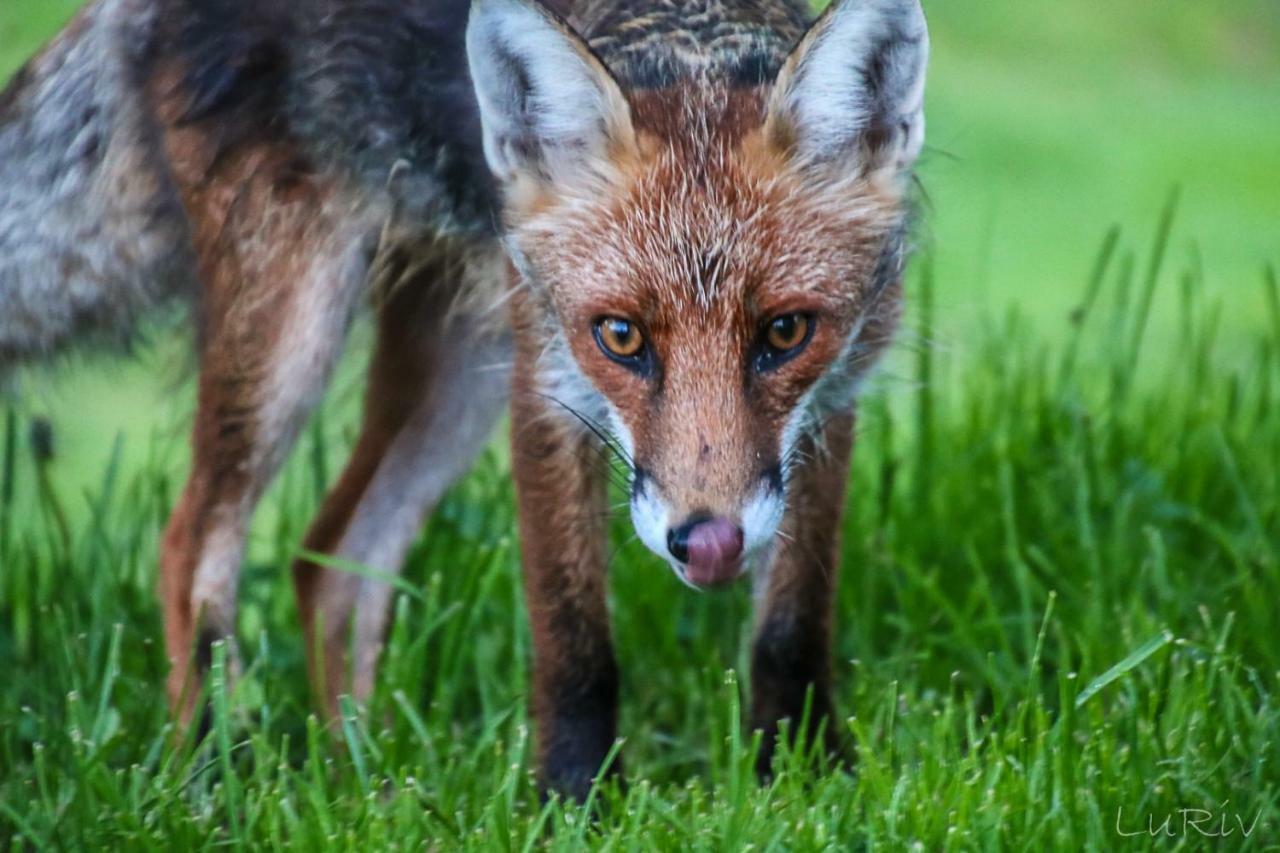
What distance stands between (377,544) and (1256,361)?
9.03 feet

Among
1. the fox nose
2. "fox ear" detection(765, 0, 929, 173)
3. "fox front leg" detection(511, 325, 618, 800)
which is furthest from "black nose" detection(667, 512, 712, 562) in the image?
"fox ear" detection(765, 0, 929, 173)

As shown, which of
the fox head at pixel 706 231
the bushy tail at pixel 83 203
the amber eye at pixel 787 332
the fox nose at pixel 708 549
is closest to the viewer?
the fox nose at pixel 708 549

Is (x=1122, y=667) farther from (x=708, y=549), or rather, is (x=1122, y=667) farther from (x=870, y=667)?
(x=870, y=667)

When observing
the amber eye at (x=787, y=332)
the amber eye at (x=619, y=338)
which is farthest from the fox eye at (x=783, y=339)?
the amber eye at (x=619, y=338)

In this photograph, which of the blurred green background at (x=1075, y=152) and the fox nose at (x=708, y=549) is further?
the blurred green background at (x=1075, y=152)

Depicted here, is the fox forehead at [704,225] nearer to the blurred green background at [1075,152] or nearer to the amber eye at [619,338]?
the amber eye at [619,338]

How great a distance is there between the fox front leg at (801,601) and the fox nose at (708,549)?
2.57 feet

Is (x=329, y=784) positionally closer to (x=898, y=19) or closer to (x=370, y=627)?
(x=370, y=627)

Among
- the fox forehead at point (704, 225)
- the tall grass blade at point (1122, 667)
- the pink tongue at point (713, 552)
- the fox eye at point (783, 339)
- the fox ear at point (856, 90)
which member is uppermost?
the fox ear at point (856, 90)

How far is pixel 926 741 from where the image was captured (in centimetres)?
332

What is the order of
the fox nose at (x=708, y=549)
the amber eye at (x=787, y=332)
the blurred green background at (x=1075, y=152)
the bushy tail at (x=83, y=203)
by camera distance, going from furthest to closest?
the blurred green background at (x=1075, y=152) < the bushy tail at (x=83, y=203) < the amber eye at (x=787, y=332) < the fox nose at (x=708, y=549)

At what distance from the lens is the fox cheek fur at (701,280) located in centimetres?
306

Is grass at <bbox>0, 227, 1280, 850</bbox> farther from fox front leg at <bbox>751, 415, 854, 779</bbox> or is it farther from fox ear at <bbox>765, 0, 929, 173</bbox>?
fox ear at <bbox>765, 0, 929, 173</bbox>

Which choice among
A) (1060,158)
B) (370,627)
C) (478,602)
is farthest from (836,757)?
(1060,158)
